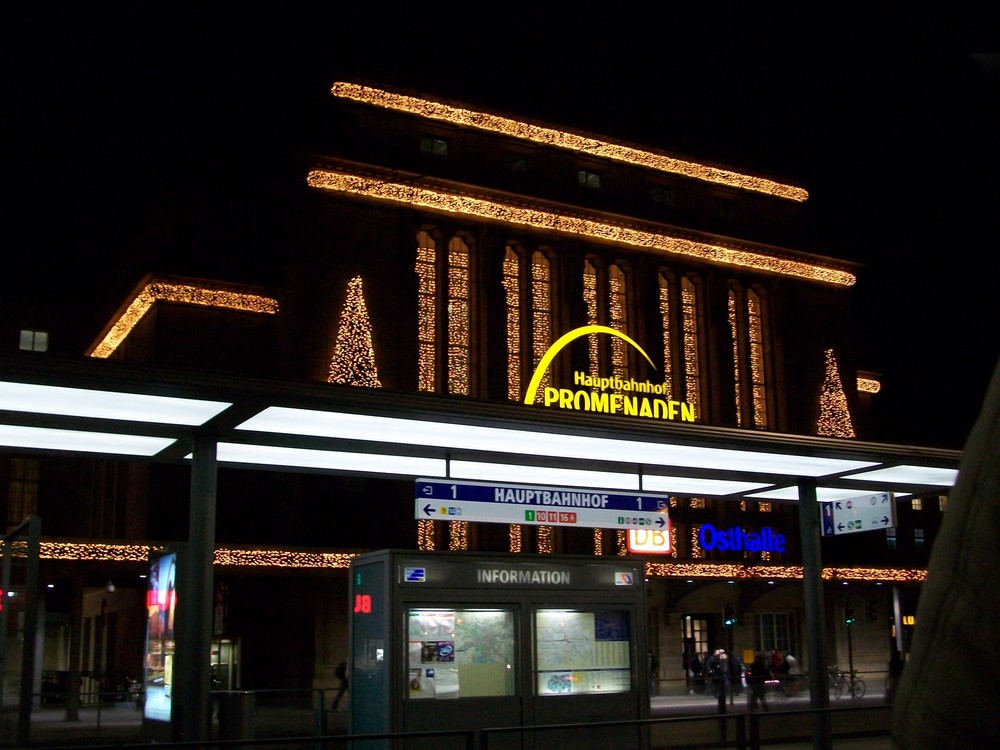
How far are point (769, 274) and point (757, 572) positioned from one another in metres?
12.0

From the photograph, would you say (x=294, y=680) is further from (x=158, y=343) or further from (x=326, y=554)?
(x=158, y=343)

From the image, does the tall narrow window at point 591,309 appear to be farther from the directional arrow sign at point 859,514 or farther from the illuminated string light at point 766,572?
the directional arrow sign at point 859,514

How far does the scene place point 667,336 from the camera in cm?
4453

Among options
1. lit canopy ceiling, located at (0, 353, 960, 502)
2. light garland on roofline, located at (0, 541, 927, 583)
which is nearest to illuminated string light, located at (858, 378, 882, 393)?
light garland on roofline, located at (0, 541, 927, 583)

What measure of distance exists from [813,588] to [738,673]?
23495mm

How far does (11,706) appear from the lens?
518 inches

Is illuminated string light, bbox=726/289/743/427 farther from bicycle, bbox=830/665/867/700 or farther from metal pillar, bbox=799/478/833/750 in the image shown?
metal pillar, bbox=799/478/833/750

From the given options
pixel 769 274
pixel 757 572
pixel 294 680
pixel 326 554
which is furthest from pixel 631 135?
pixel 294 680

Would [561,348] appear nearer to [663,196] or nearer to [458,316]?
[458,316]

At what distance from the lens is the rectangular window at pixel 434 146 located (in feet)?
139

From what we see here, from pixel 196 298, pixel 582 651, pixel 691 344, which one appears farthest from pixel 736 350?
pixel 582 651

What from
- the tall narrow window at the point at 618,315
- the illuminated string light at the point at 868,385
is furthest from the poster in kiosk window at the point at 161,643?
the illuminated string light at the point at 868,385

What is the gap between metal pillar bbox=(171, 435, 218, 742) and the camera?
11570 millimetres

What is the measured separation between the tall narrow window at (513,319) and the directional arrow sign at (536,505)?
25.7 metres
